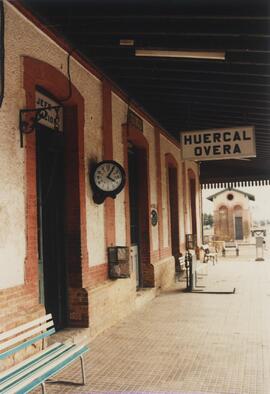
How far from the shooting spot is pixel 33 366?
3838mm

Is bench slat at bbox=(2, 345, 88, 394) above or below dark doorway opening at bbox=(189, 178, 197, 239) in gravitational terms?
below

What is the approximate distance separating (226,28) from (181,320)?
15.6 feet

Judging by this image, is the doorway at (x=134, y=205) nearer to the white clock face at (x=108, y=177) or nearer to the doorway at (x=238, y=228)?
the white clock face at (x=108, y=177)

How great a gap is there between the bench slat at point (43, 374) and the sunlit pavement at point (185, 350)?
0.41 m

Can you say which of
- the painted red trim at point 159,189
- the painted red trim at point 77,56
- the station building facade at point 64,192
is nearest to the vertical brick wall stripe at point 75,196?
the station building facade at point 64,192

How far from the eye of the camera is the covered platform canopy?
15.5 ft

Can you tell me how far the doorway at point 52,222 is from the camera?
604cm

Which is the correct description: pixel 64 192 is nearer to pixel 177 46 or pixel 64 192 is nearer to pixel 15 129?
pixel 15 129

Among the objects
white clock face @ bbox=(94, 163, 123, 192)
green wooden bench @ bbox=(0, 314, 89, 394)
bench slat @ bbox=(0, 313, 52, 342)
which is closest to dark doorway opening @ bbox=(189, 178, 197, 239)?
white clock face @ bbox=(94, 163, 123, 192)

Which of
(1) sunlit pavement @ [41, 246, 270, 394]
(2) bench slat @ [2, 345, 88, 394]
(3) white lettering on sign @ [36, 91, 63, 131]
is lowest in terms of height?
(1) sunlit pavement @ [41, 246, 270, 394]

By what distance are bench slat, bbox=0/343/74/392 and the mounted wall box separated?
2.74 metres

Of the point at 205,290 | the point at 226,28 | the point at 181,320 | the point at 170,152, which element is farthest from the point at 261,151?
the point at 226,28

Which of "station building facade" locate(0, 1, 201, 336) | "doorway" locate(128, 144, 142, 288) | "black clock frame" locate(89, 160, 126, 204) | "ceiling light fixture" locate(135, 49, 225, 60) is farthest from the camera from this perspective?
"doorway" locate(128, 144, 142, 288)

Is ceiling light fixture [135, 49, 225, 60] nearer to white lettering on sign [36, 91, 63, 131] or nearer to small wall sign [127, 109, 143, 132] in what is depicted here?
white lettering on sign [36, 91, 63, 131]
